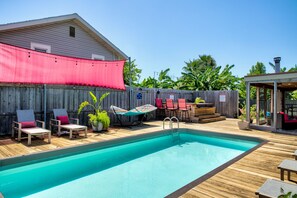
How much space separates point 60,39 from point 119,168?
313 inches

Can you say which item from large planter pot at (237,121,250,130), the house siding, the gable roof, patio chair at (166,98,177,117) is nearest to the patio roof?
large planter pot at (237,121,250,130)

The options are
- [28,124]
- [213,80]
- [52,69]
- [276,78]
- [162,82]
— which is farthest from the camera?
[162,82]

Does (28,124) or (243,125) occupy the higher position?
(28,124)

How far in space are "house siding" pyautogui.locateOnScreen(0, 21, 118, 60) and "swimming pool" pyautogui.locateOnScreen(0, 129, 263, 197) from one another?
6290 mm

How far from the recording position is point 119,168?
4941 millimetres

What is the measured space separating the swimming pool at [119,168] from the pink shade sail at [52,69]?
313 centimetres

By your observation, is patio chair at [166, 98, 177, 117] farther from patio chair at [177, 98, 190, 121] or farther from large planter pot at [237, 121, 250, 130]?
large planter pot at [237, 121, 250, 130]

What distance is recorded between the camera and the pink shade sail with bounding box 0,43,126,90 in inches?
243

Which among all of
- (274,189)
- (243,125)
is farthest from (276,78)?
(274,189)

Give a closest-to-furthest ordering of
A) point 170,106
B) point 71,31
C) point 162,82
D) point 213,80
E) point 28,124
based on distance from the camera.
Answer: point 28,124, point 71,31, point 170,106, point 213,80, point 162,82

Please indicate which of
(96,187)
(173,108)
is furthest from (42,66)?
(173,108)

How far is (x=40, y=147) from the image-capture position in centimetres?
535

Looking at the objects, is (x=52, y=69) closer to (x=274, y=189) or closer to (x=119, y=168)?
(x=119, y=168)

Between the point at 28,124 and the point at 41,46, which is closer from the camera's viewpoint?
the point at 28,124
